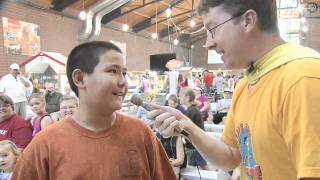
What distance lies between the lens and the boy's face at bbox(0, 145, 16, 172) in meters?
2.94

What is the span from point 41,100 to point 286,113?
4.09 m

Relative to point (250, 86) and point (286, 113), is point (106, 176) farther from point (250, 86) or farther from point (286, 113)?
point (286, 113)

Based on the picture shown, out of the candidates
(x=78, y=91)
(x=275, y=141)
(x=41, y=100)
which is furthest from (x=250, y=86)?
(x=41, y=100)

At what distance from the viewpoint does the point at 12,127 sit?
12.2ft

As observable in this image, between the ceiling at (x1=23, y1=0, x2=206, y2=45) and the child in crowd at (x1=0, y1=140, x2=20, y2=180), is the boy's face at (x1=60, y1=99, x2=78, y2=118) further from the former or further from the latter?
the ceiling at (x1=23, y1=0, x2=206, y2=45)

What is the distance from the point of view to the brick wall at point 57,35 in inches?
418

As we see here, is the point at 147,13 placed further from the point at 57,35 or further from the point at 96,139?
the point at 96,139

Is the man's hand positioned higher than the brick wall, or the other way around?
the brick wall

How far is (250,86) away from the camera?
4.21 ft

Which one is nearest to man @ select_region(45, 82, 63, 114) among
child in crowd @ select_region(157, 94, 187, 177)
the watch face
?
child in crowd @ select_region(157, 94, 187, 177)

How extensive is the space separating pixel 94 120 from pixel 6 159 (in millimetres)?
1673

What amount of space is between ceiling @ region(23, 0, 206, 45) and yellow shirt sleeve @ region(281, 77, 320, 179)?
1172cm

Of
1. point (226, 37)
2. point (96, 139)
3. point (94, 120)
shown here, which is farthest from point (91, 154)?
point (226, 37)

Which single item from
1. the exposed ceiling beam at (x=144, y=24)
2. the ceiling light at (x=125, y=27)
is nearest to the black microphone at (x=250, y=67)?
the ceiling light at (x=125, y=27)
